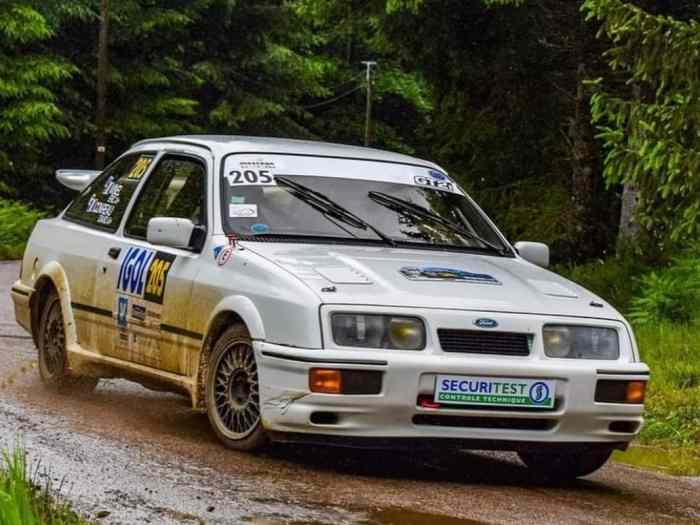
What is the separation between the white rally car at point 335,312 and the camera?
25.0ft

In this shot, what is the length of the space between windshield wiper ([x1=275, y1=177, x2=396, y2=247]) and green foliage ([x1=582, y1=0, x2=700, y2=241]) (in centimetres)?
604

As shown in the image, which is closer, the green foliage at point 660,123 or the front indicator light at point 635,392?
the front indicator light at point 635,392

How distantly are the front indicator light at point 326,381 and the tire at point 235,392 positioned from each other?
43 cm

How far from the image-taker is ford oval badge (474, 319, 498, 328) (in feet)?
25.4

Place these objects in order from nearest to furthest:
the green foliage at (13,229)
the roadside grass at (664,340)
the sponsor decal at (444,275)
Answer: the sponsor decal at (444,275) → the roadside grass at (664,340) → the green foliage at (13,229)

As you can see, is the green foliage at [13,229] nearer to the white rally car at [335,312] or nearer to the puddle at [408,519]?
the white rally car at [335,312]

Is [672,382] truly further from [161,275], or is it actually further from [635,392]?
[161,275]

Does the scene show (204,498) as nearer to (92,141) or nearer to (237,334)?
(237,334)

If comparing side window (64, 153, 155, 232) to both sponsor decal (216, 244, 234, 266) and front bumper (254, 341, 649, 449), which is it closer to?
sponsor decal (216, 244, 234, 266)

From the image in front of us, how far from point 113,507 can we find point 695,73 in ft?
30.4

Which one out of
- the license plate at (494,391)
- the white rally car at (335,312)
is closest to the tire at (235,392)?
the white rally car at (335,312)

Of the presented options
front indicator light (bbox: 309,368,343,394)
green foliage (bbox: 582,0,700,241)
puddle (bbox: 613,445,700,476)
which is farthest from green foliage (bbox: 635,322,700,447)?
front indicator light (bbox: 309,368,343,394)

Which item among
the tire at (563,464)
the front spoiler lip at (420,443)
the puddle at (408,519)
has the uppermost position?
the front spoiler lip at (420,443)

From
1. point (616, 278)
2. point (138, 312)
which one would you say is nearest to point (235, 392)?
point (138, 312)
